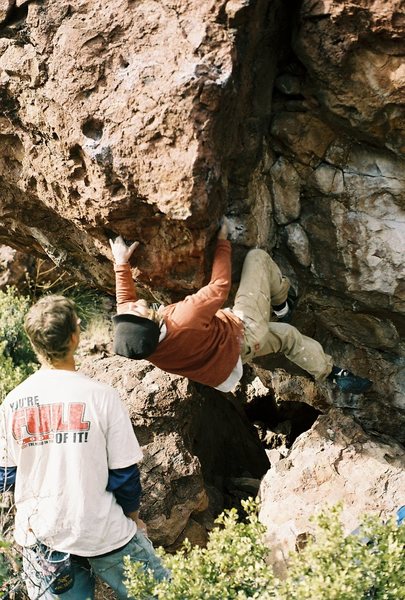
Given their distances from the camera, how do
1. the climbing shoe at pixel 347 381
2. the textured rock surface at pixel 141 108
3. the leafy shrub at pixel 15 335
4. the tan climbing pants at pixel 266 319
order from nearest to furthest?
the textured rock surface at pixel 141 108
the tan climbing pants at pixel 266 319
the climbing shoe at pixel 347 381
the leafy shrub at pixel 15 335

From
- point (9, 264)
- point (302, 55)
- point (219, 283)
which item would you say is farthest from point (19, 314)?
point (302, 55)

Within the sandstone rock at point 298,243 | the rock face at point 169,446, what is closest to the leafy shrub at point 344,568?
the rock face at point 169,446

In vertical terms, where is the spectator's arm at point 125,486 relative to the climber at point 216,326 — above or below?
below

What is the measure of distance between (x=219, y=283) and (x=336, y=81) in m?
1.60

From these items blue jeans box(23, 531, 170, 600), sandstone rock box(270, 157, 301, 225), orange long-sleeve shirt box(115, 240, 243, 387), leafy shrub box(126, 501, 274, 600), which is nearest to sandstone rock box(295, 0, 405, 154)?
sandstone rock box(270, 157, 301, 225)

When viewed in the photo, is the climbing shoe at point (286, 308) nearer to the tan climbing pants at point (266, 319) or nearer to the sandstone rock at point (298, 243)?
the tan climbing pants at point (266, 319)

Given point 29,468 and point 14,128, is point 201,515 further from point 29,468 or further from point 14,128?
point 14,128

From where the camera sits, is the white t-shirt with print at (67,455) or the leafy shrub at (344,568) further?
the white t-shirt with print at (67,455)

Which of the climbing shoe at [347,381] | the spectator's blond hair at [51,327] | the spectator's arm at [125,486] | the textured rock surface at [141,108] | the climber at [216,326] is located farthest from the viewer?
the climbing shoe at [347,381]

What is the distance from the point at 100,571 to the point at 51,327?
4.83ft

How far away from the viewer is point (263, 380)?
23.8ft

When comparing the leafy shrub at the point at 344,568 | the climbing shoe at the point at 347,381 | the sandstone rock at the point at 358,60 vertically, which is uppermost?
the sandstone rock at the point at 358,60

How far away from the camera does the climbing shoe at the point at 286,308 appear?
576 centimetres

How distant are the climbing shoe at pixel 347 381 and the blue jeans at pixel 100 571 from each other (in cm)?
233
